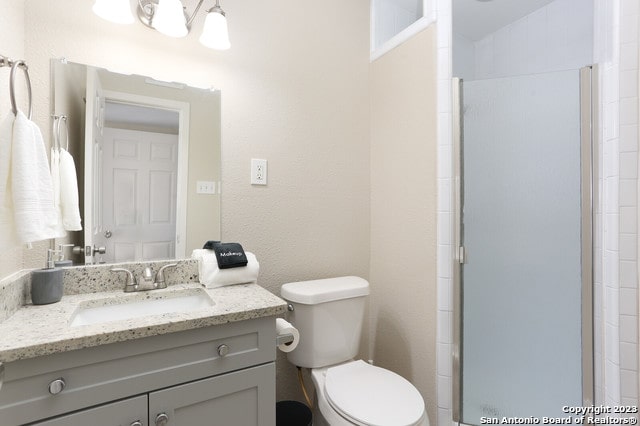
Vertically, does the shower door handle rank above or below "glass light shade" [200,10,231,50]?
below

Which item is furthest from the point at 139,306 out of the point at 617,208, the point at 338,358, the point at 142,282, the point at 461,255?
the point at 617,208

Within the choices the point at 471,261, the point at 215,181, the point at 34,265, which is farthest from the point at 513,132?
the point at 34,265

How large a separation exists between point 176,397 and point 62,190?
83 centimetres

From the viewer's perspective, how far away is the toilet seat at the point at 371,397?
1.06 m

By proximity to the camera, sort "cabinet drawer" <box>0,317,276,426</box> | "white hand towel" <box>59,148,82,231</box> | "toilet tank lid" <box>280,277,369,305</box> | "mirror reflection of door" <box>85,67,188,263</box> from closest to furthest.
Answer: "cabinet drawer" <box>0,317,276,426</box>, "white hand towel" <box>59,148,82,231</box>, "mirror reflection of door" <box>85,67,188,263</box>, "toilet tank lid" <box>280,277,369,305</box>

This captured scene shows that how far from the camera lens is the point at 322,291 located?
55.5 inches

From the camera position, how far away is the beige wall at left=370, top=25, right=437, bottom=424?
4.93 feet

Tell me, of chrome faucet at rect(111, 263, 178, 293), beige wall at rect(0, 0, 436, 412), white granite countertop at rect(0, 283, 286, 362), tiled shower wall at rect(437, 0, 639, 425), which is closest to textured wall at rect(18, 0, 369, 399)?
beige wall at rect(0, 0, 436, 412)

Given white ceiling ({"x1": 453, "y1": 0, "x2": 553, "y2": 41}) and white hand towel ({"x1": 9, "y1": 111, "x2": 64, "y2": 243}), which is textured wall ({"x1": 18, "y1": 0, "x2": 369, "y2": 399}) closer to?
white hand towel ({"x1": 9, "y1": 111, "x2": 64, "y2": 243})

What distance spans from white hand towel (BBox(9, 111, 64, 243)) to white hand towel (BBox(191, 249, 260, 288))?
51 cm

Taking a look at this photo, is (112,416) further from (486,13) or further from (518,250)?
(486,13)

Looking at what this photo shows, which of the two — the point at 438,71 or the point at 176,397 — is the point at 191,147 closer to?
the point at 176,397

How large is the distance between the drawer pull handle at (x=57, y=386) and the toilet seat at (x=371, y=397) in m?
0.84

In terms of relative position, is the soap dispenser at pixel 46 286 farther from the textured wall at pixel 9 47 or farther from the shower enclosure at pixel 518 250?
the shower enclosure at pixel 518 250
